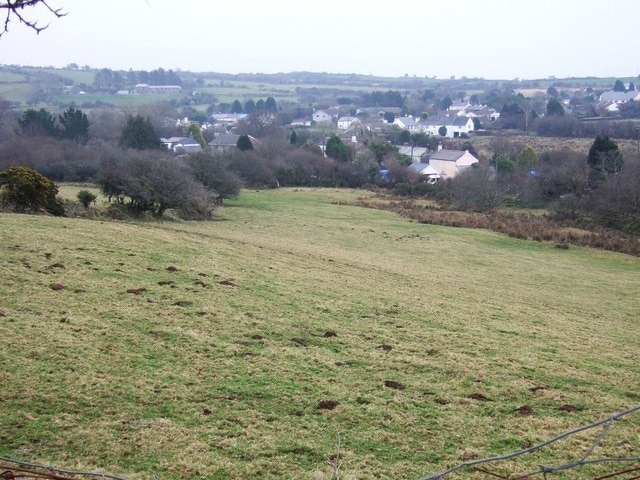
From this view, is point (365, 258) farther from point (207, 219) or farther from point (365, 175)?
point (365, 175)

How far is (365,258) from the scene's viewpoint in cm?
2689

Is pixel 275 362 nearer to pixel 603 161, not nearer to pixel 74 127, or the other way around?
pixel 603 161

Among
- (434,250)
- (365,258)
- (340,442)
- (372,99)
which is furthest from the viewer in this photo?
(372,99)

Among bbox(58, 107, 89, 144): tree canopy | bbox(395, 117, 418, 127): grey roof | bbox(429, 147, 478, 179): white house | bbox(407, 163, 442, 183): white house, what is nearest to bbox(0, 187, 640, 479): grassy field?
bbox(407, 163, 442, 183): white house

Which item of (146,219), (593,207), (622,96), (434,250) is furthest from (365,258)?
(622,96)

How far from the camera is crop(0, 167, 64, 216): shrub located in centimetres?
2642

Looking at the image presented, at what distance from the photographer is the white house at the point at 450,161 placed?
83812mm

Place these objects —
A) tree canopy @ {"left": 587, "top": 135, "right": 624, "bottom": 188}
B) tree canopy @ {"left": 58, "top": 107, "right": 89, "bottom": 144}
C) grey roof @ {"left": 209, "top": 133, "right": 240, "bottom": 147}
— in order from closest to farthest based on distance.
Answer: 1. tree canopy @ {"left": 587, "top": 135, "right": 624, "bottom": 188}
2. tree canopy @ {"left": 58, "top": 107, "right": 89, "bottom": 144}
3. grey roof @ {"left": 209, "top": 133, "right": 240, "bottom": 147}

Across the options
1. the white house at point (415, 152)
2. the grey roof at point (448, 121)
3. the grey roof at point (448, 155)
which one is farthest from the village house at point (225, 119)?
the grey roof at point (448, 155)

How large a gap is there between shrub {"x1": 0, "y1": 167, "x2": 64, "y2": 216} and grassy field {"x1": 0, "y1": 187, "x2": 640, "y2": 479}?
4.66 m

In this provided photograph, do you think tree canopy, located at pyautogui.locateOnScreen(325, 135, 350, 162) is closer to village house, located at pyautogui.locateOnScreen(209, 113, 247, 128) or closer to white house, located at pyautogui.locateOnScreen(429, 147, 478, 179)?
white house, located at pyautogui.locateOnScreen(429, 147, 478, 179)

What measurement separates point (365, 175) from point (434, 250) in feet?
A: 136

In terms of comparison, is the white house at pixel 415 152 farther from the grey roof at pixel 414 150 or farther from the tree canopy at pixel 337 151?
the tree canopy at pixel 337 151

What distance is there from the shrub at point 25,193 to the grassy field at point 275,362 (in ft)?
15.3
